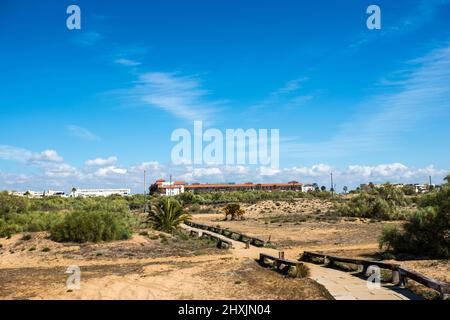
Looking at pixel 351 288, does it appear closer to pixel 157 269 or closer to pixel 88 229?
pixel 157 269

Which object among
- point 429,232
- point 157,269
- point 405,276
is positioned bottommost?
point 157,269

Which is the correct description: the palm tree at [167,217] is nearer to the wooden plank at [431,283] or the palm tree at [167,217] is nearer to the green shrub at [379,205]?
the wooden plank at [431,283]

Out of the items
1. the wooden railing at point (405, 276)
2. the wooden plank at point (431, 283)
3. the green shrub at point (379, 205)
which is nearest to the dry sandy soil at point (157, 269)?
the wooden railing at point (405, 276)

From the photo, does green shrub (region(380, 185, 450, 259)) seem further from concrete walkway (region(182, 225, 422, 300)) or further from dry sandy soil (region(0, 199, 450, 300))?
concrete walkway (region(182, 225, 422, 300))

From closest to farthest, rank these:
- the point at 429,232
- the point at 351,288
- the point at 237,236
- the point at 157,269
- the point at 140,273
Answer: the point at 351,288, the point at 140,273, the point at 157,269, the point at 429,232, the point at 237,236

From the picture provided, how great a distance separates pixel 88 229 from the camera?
829 inches

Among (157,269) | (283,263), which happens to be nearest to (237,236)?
(157,269)

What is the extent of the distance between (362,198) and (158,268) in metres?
34.8

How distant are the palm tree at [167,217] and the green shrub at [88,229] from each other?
481 cm

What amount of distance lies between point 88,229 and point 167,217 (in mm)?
6741

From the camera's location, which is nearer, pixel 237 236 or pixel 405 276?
pixel 405 276

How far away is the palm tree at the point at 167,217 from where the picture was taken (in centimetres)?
2684

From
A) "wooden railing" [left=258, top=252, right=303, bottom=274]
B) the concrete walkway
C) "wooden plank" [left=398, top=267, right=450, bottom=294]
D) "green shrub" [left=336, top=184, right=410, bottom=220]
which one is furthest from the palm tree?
"green shrub" [left=336, top=184, right=410, bottom=220]
